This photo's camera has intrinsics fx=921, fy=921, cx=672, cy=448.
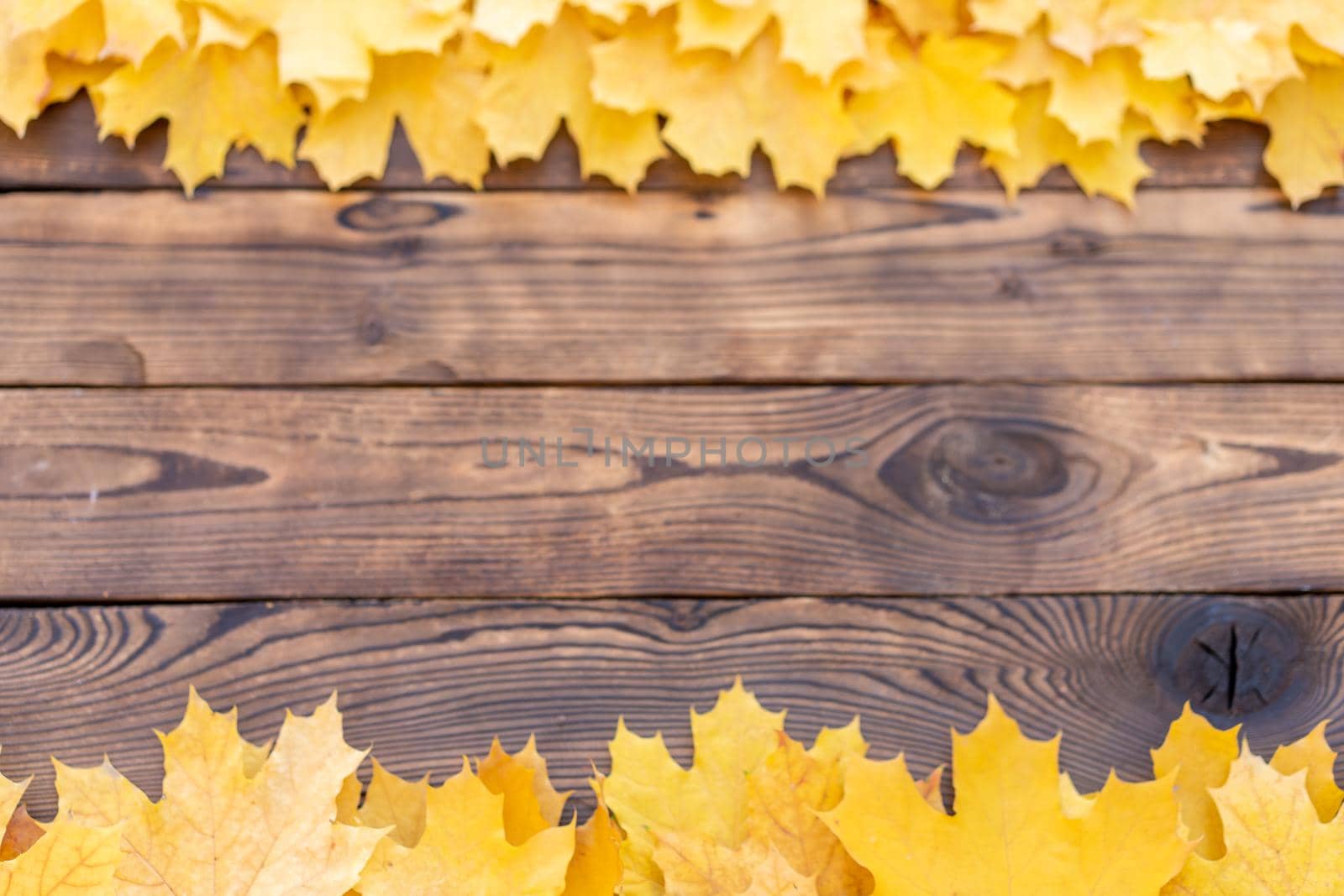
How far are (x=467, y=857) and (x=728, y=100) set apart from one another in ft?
2.50

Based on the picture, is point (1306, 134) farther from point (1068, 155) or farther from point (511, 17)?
point (511, 17)

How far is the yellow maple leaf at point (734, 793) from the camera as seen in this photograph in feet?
2.76

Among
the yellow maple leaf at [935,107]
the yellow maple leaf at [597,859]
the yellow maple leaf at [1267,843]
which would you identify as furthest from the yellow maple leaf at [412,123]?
the yellow maple leaf at [1267,843]

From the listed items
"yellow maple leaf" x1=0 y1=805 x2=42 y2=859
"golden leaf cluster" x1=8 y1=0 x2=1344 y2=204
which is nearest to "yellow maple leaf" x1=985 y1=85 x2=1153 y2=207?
"golden leaf cluster" x1=8 y1=0 x2=1344 y2=204

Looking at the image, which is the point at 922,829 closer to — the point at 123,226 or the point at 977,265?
the point at 977,265

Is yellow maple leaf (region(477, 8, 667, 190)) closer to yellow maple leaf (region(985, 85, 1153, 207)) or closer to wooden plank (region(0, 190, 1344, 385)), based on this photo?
wooden plank (region(0, 190, 1344, 385))

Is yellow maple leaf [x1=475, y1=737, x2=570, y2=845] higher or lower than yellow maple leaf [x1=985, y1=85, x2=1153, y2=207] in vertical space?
lower

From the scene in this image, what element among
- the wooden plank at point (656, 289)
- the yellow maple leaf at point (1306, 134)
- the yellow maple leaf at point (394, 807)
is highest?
the yellow maple leaf at point (1306, 134)

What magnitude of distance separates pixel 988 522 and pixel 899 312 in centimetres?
24

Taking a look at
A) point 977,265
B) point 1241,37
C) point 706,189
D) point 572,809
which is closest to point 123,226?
point 706,189

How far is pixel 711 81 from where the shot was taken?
3.06 ft

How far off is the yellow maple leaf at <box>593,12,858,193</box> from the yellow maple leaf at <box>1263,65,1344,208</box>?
457 mm

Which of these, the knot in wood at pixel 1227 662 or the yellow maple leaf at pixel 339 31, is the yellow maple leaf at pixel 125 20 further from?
the knot in wood at pixel 1227 662

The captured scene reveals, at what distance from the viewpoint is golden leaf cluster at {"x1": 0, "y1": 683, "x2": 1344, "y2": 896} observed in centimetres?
79
